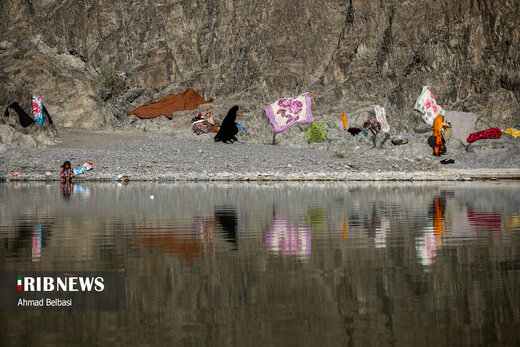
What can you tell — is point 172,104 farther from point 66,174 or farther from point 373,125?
point 66,174

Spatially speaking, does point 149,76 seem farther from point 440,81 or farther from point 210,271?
point 210,271

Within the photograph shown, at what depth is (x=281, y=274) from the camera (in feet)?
30.2

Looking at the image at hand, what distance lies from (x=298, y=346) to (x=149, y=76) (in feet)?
213

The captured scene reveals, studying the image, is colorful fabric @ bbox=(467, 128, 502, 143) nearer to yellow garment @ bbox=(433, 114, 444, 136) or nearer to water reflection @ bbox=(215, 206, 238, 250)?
yellow garment @ bbox=(433, 114, 444, 136)

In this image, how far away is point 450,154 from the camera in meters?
49.8

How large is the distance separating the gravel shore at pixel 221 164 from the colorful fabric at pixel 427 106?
6926 millimetres

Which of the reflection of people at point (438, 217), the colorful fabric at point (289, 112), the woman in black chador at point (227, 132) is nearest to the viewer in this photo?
the reflection of people at point (438, 217)

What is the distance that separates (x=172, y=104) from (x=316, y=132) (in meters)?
15.7

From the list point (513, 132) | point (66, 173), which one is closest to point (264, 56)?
point (513, 132)

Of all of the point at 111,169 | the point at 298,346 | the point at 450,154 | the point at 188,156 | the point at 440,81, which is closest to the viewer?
the point at 298,346

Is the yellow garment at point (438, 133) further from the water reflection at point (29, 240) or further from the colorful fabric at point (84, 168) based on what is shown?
the water reflection at point (29, 240)

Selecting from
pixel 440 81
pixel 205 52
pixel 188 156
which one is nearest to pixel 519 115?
pixel 440 81

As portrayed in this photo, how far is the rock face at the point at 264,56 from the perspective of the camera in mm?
57312

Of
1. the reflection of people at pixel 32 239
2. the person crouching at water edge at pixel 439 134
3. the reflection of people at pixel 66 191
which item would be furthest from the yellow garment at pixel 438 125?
the reflection of people at pixel 32 239
